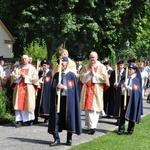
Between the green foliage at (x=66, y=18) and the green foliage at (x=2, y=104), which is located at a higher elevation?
the green foliage at (x=66, y=18)

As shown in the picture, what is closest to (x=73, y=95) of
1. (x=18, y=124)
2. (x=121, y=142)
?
(x=121, y=142)

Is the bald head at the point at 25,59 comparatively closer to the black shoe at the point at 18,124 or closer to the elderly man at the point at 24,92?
the elderly man at the point at 24,92

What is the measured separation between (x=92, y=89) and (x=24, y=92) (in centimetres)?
209

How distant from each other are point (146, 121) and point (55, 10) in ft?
58.1

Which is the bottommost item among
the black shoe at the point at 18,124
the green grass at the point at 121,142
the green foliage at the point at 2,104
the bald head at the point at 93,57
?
the green grass at the point at 121,142

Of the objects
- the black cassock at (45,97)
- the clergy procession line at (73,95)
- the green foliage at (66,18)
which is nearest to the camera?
the clergy procession line at (73,95)

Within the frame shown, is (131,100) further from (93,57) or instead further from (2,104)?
(2,104)

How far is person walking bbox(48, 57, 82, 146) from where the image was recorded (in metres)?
8.93

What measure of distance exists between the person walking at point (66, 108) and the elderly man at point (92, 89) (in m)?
1.60

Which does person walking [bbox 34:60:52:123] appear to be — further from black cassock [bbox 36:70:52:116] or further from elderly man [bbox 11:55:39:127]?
elderly man [bbox 11:55:39:127]

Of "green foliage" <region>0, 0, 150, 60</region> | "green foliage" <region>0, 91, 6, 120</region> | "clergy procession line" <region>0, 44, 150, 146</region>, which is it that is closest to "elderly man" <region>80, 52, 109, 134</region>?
"clergy procession line" <region>0, 44, 150, 146</region>

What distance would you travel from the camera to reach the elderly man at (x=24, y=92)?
11.7 meters

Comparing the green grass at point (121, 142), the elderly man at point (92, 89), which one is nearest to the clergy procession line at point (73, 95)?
the elderly man at point (92, 89)

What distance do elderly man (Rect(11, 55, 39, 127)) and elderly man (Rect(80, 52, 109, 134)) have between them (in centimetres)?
164
